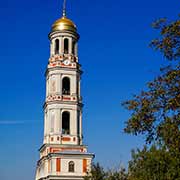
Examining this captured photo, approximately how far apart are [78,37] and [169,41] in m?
39.2

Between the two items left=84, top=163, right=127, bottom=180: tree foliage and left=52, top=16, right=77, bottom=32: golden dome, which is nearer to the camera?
left=84, top=163, right=127, bottom=180: tree foliage

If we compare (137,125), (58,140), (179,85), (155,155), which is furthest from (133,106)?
(58,140)

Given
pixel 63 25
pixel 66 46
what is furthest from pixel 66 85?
pixel 63 25

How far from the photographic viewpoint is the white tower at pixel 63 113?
50469 mm

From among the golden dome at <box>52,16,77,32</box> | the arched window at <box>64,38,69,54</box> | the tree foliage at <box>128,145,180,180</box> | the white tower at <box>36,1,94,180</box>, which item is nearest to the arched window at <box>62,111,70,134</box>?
the white tower at <box>36,1,94,180</box>

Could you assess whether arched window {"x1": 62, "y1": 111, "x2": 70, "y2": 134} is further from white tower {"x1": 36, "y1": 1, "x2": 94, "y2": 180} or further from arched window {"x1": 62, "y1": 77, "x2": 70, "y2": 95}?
arched window {"x1": 62, "y1": 77, "x2": 70, "y2": 95}

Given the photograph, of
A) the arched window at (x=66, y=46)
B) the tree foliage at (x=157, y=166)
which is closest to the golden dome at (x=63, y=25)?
the arched window at (x=66, y=46)

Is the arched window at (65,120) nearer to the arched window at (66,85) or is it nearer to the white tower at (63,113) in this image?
the white tower at (63,113)

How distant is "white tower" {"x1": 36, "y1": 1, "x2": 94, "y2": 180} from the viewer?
50.5 m

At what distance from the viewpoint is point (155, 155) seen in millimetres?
22078

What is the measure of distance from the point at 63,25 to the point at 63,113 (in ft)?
34.9

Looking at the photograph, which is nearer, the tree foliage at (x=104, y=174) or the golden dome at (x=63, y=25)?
the tree foliage at (x=104, y=174)

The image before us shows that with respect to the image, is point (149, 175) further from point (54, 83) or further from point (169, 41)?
point (54, 83)

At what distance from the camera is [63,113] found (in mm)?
51938
